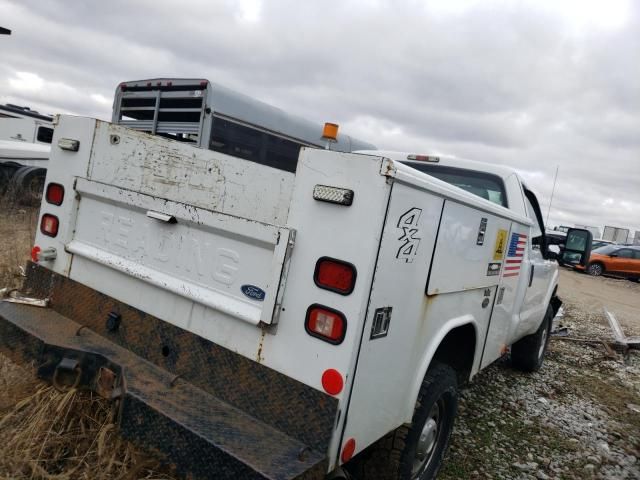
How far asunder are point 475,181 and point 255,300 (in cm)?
257

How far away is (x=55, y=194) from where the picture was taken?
9.88 feet

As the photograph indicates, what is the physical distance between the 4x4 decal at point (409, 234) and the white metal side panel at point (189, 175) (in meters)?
0.51

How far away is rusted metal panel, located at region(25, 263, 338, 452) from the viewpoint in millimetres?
2059

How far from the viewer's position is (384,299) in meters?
2.10

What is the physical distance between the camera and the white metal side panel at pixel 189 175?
2.27m

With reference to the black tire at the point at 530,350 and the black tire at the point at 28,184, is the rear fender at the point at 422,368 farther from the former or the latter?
the black tire at the point at 28,184

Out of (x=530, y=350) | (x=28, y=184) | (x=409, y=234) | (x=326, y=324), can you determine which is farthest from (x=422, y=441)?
(x=28, y=184)

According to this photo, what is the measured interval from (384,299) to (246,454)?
0.81 m

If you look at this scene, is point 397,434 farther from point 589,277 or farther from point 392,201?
point 589,277

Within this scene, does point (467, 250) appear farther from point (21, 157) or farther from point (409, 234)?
point (21, 157)

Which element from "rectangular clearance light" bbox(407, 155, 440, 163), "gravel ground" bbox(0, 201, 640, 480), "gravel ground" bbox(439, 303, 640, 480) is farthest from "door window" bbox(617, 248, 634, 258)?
"rectangular clearance light" bbox(407, 155, 440, 163)

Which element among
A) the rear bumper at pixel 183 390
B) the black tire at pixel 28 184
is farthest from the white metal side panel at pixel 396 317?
the black tire at pixel 28 184

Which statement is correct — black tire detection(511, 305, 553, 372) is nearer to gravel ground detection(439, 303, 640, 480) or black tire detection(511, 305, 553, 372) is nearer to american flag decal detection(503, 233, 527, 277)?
gravel ground detection(439, 303, 640, 480)

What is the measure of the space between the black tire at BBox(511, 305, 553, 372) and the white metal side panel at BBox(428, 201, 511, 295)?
103 inches
